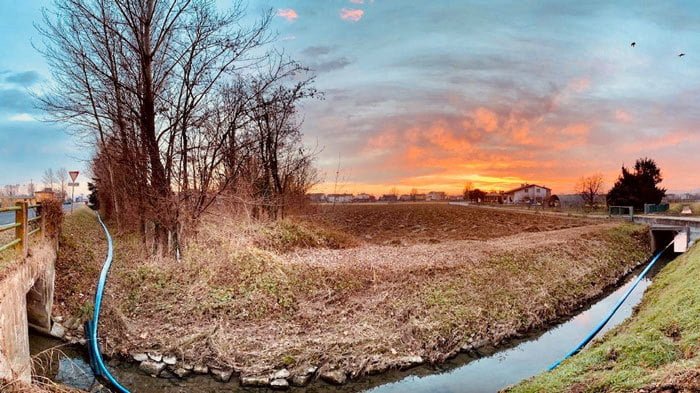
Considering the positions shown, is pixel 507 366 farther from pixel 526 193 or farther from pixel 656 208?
pixel 526 193

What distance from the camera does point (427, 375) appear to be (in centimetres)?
721

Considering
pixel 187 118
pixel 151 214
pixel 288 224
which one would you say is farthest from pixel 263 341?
pixel 288 224

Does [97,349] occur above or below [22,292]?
below

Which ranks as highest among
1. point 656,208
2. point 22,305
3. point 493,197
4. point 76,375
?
point 493,197

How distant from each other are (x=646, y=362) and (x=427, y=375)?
10.6ft

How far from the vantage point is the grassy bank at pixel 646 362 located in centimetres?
427

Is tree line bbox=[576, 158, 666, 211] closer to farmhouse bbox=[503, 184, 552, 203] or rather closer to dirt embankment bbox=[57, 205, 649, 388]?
dirt embankment bbox=[57, 205, 649, 388]

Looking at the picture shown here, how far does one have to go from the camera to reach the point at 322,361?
721 centimetres

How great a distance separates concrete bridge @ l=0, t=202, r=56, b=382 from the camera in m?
5.15

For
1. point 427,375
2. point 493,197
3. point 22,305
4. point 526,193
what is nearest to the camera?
point 22,305

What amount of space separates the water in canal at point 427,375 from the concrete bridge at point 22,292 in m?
0.57

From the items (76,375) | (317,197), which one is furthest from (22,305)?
(317,197)

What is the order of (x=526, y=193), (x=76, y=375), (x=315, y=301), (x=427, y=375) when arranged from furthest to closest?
1. (x=526, y=193)
2. (x=315, y=301)
3. (x=427, y=375)
4. (x=76, y=375)

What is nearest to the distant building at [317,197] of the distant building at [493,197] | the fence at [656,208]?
the fence at [656,208]
